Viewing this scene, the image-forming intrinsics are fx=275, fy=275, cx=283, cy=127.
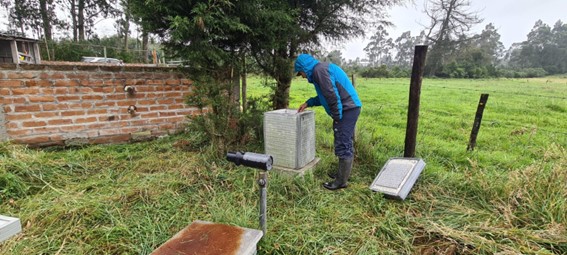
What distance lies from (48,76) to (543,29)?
77.4 meters

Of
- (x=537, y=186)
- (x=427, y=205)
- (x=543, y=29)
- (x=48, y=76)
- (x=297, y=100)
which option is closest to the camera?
(x=537, y=186)

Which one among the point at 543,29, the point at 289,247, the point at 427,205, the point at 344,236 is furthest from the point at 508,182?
the point at 543,29

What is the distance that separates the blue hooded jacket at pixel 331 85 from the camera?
2.77 meters

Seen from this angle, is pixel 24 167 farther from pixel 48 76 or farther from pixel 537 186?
pixel 537 186

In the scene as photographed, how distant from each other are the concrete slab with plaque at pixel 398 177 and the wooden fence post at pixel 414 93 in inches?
9.4

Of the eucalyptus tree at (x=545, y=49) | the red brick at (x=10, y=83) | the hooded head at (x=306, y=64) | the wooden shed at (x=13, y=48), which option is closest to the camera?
the hooded head at (x=306, y=64)

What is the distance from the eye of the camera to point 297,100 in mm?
9227

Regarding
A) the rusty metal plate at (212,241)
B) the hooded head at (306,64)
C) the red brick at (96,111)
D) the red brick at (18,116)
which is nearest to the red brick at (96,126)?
the red brick at (96,111)

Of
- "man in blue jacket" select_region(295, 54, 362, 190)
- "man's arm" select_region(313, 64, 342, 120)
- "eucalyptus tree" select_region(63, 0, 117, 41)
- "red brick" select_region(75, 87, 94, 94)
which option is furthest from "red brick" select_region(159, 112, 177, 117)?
"eucalyptus tree" select_region(63, 0, 117, 41)

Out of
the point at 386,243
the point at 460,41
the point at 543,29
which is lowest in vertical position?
the point at 386,243

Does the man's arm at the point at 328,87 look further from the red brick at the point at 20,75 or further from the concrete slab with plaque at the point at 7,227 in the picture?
the red brick at the point at 20,75

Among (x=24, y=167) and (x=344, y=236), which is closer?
(x=344, y=236)

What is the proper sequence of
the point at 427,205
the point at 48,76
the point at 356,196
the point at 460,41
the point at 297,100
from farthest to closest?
1. the point at 460,41
2. the point at 297,100
3. the point at 48,76
4. the point at 356,196
5. the point at 427,205

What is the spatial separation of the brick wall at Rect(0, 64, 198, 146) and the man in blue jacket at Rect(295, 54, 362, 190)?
244 cm
